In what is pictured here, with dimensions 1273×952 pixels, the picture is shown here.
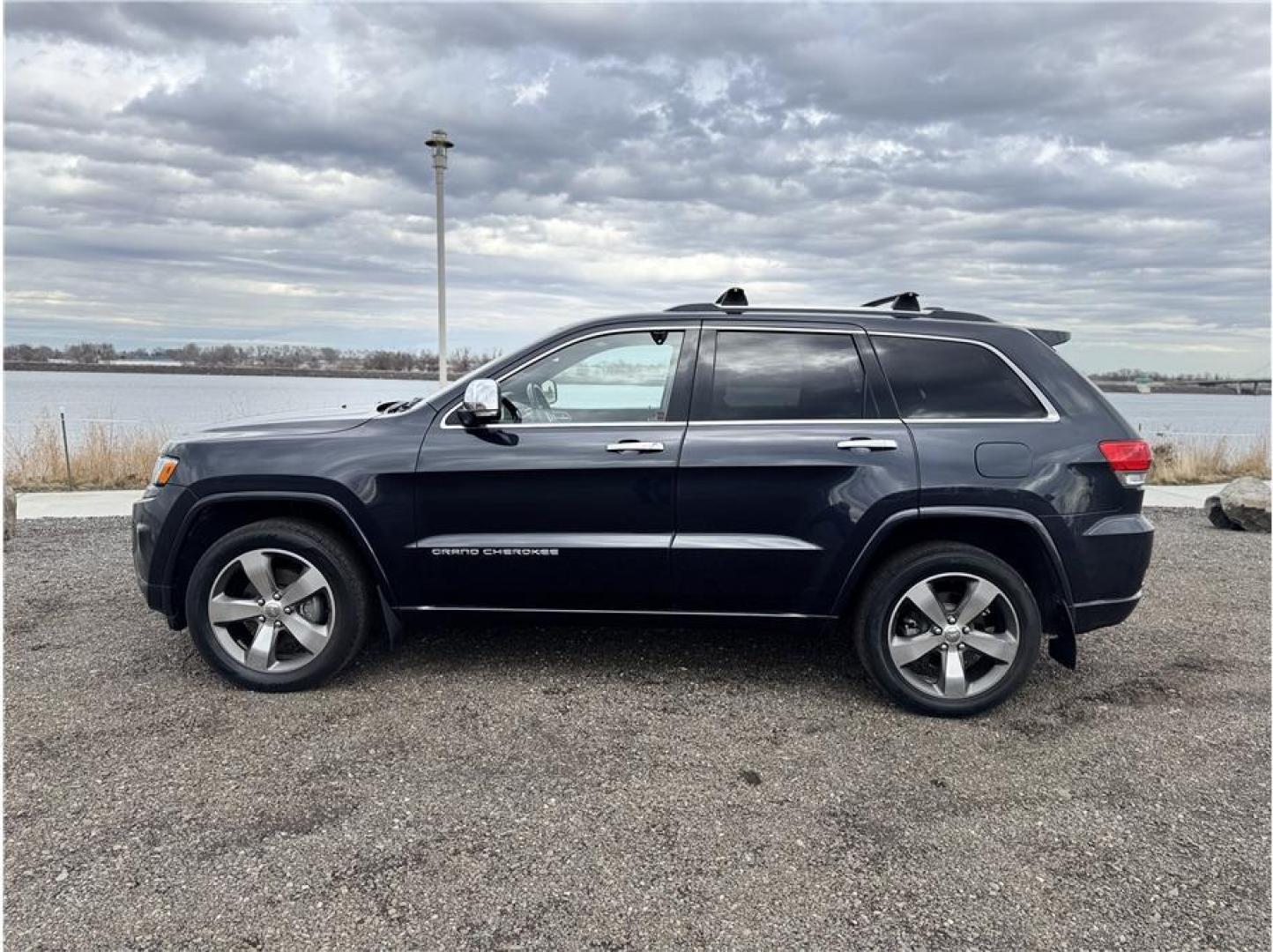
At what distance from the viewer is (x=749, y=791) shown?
3.11 m

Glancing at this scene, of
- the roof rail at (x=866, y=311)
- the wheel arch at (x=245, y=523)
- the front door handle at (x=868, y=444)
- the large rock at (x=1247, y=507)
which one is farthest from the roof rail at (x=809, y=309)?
the large rock at (x=1247, y=507)

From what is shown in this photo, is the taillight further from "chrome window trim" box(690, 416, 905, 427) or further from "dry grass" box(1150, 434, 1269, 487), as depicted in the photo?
"dry grass" box(1150, 434, 1269, 487)

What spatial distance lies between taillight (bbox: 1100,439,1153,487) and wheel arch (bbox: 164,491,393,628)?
10.9ft

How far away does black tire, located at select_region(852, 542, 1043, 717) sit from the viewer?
3.68 meters

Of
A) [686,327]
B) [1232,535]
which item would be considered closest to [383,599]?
[686,327]

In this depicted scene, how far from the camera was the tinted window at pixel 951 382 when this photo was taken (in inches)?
149

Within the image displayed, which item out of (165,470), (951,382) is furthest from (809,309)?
(165,470)

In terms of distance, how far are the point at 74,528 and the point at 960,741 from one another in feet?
26.2

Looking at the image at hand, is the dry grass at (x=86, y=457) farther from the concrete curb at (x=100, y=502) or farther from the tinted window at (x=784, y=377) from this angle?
the tinted window at (x=784, y=377)

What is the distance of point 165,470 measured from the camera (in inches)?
156

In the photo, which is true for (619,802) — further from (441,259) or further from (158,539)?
(441,259)

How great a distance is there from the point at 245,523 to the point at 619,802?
2.30 metres

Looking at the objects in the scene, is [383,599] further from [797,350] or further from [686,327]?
[797,350]

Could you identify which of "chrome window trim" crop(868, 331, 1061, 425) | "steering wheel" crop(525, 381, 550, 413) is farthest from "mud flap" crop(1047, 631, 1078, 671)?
"steering wheel" crop(525, 381, 550, 413)
